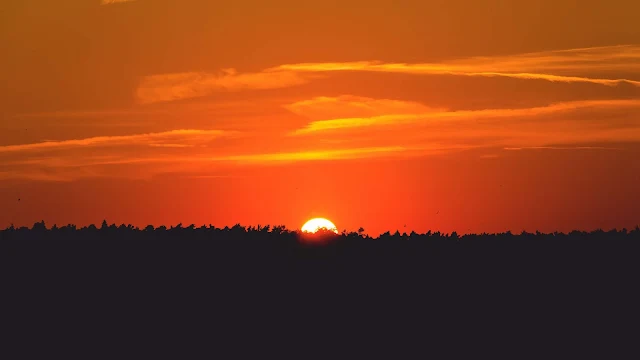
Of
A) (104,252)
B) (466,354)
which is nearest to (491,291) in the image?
(466,354)

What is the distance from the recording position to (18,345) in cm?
2042

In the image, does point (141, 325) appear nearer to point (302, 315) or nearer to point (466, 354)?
point (302, 315)

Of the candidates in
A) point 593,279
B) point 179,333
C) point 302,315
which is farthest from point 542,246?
point 179,333

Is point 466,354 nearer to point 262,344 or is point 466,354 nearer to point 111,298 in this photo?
point 262,344

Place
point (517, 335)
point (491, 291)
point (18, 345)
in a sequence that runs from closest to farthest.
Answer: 1. point (18, 345)
2. point (517, 335)
3. point (491, 291)

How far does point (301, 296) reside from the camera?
22312mm

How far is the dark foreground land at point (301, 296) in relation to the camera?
68.1 feet

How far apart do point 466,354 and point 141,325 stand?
697cm

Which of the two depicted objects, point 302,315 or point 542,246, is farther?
point 542,246

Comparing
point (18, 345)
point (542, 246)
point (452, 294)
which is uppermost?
point (542, 246)

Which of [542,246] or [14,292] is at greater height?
[542,246]

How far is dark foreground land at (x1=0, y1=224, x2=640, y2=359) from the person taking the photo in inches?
818

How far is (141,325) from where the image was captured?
2086 cm

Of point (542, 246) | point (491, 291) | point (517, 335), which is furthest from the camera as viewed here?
point (542, 246)
